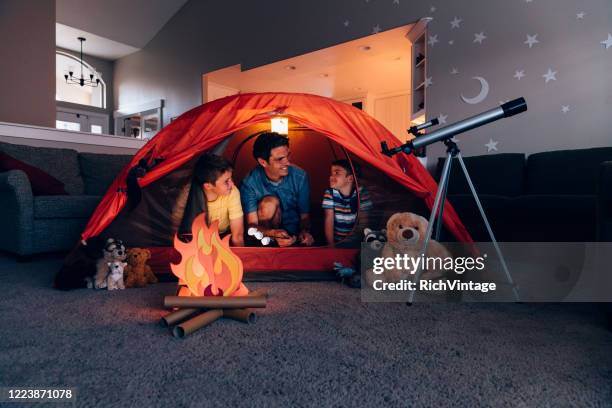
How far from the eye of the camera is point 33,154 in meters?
2.80

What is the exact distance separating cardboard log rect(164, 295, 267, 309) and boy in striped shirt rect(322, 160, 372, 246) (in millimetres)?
876

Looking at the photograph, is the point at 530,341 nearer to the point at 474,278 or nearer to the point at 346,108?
the point at 474,278

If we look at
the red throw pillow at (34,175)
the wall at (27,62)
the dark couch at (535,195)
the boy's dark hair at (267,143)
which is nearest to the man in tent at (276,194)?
the boy's dark hair at (267,143)

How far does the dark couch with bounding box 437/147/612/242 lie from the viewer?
223cm

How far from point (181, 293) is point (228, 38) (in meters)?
4.99

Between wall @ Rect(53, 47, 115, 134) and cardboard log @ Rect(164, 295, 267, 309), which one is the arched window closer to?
wall @ Rect(53, 47, 115, 134)

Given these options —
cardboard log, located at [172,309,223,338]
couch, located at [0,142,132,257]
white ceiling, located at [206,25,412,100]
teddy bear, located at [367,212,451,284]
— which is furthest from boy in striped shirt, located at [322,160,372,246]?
white ceiling, located at [206,25,412,100]

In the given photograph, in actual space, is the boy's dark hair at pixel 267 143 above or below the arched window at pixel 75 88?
below

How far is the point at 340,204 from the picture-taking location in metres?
2.24

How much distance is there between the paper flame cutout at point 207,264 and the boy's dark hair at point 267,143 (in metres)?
0.94

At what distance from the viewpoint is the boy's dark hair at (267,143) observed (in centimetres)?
227

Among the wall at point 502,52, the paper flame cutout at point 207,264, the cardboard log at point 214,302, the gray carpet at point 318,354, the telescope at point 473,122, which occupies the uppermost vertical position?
the wall at point 502,52

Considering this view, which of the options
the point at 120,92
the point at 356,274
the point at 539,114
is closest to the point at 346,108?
the point at 356,274

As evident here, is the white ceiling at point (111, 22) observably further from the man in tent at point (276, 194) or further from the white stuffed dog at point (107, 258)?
the white stuffed dog at point (107, 258)
